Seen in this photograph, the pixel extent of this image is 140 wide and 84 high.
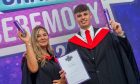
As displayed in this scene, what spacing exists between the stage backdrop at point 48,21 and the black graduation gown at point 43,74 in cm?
52

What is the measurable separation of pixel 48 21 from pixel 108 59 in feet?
3.04

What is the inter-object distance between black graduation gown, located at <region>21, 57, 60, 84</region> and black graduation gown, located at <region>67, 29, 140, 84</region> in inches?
9.7

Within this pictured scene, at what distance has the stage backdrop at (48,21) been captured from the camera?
3.92 m

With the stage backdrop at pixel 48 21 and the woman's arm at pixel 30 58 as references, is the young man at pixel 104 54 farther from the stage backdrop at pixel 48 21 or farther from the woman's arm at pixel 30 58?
the stage backdrop at pixel 48 21

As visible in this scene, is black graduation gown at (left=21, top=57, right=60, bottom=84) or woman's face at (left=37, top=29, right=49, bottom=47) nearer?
black graduation gown at (left=21, top=57, right=60, bottom=84)

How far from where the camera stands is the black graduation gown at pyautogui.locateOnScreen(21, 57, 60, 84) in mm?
3384

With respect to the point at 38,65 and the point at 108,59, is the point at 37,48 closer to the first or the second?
the point at 38,65

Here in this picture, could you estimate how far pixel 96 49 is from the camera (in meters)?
3.44

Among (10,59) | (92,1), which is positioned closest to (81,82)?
(10,59)

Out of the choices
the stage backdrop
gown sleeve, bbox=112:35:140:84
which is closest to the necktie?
gown sleeve, bbox=112:35:140:84

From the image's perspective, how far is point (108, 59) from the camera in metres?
3.44

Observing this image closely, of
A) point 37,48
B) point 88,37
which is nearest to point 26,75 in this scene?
point 37,48

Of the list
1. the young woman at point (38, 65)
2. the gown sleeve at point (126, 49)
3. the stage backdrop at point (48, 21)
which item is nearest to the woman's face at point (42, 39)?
the young woman at point (38, 65)

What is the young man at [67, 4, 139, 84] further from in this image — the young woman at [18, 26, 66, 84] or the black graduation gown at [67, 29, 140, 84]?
the young woman at [18, 26, 66, 84]
